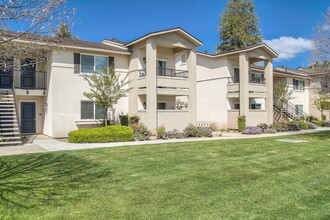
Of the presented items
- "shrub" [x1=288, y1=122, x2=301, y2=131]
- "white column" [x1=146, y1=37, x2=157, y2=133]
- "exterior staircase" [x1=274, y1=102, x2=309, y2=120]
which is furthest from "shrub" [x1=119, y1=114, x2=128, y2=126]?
"exterior staircase" [x1=274, y1=102, x2=309, y2=120]

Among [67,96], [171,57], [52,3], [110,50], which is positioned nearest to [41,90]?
[67,96]

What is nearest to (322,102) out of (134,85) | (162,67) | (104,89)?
(162,67)

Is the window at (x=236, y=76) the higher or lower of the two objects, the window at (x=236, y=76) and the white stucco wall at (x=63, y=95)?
the higher

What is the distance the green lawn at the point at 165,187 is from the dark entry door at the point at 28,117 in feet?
34.2

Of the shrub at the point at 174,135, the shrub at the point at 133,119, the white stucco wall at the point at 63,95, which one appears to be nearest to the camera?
the white stucco wall at the point at 63,95

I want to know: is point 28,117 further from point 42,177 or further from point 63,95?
point 42,177

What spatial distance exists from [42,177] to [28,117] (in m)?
14.6

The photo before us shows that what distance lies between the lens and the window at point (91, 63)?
20516 millimetres

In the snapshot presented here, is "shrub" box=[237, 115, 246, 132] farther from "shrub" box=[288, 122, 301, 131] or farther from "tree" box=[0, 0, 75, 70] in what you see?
"tree" box=[0, 0, 75, 70]

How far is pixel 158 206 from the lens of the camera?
5.61m

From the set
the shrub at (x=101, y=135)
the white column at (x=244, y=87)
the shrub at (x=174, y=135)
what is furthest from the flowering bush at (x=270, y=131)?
the shrub at (x=101, y=135)

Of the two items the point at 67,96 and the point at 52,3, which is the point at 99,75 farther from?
Result: the point at 52,3

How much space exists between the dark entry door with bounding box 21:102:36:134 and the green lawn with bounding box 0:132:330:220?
34.2 ft

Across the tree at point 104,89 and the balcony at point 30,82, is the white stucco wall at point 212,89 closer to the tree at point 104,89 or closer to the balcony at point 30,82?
the tree at point 104,89
